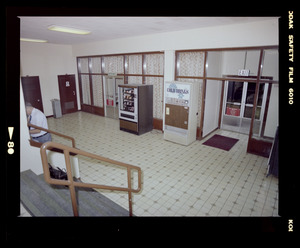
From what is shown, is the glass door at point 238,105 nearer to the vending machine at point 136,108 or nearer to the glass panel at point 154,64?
the glass panel at point 154,64

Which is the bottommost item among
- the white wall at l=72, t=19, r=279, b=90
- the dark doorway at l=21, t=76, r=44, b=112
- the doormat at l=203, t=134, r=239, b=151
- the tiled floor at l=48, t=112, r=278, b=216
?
the tiled floor at l=48, t=112, r=278, b=216

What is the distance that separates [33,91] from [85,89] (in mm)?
2681

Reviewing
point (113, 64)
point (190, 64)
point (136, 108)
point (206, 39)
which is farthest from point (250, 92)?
point (113, 64)

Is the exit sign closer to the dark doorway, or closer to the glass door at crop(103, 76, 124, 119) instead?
the glass door at crop(103, 76, 124, 119)

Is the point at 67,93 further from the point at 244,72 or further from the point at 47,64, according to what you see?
the point at 244,72

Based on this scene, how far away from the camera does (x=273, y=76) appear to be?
6402 millimetres

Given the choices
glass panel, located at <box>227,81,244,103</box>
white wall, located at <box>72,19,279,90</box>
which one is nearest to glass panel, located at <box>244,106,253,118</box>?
glass panel, located at <box>227,81,244,103</box>

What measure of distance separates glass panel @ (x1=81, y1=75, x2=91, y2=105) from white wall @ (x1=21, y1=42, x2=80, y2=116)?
76cm

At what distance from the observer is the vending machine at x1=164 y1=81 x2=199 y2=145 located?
6.51 metres

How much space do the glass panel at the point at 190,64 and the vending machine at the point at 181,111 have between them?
0.63 m

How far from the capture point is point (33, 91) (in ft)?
31.5

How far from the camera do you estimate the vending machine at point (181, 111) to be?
6508 mm
